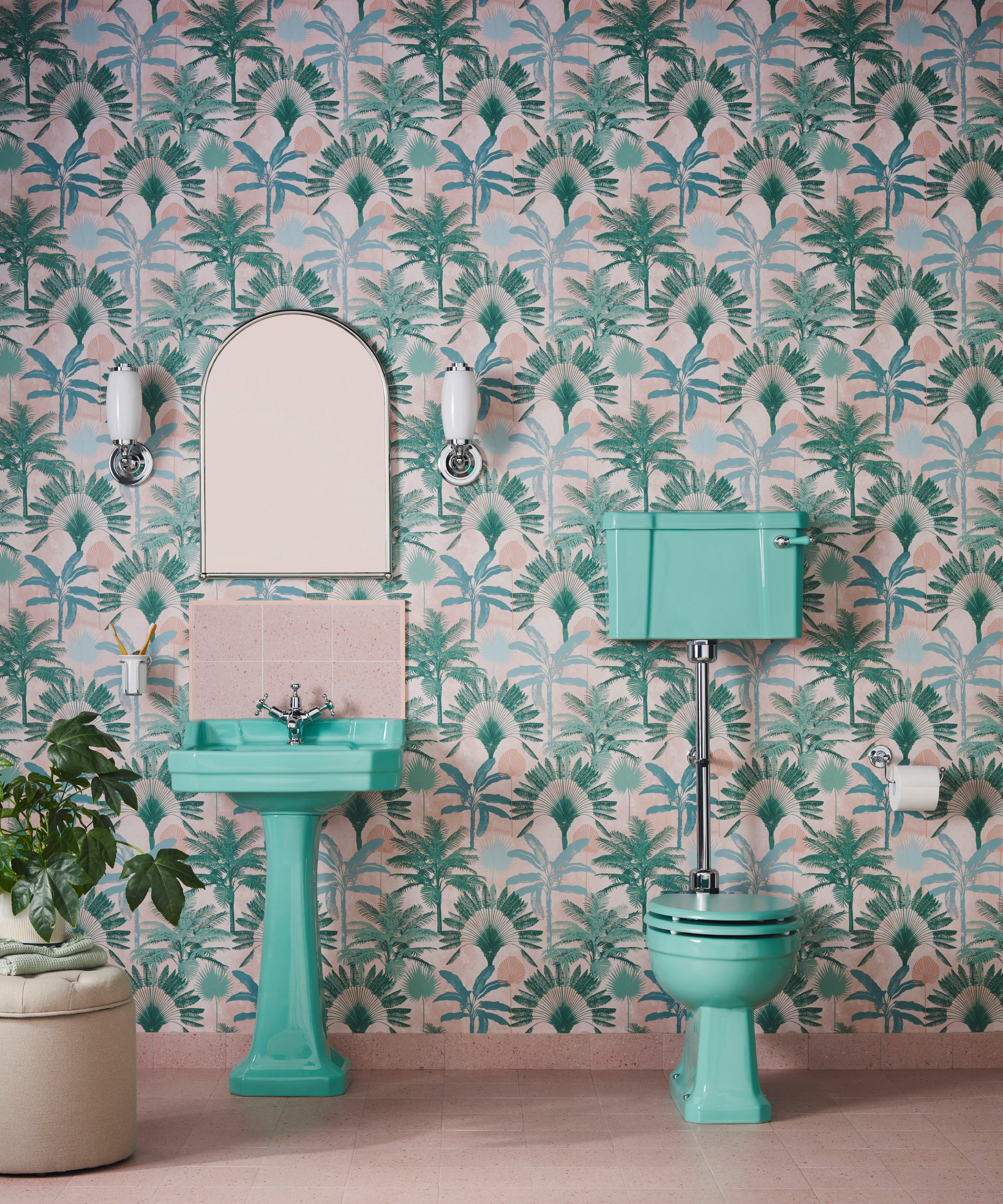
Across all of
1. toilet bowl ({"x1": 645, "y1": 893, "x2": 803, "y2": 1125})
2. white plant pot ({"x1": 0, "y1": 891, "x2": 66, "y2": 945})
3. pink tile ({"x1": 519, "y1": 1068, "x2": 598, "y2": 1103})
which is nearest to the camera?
white plant pot ({"x1": 0, "y1": 891, "x2": 66, "y2": 945})

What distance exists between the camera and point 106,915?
3178mm

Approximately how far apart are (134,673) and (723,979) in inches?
68.4

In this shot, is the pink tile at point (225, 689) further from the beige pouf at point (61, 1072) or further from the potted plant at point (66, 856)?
the beige pouf at point (61, 1072)

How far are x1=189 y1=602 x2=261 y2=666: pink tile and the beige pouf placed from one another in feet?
3.26

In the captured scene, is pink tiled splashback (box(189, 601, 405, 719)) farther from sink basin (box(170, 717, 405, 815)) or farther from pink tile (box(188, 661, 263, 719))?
sink basin (box(170, 717, 405, 815))

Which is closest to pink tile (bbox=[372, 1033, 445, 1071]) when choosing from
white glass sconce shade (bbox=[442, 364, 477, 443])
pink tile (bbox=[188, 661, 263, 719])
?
pink tile (bbox=[188, 661, 263, 719])

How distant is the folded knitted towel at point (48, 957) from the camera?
7.82 feet

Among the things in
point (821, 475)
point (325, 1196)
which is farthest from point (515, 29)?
point (325, 1196)

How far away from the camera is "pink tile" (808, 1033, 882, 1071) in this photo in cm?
313

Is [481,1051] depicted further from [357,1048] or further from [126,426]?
[126,426]

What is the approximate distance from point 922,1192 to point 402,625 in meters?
1.83

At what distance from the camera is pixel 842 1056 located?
10.3 ft

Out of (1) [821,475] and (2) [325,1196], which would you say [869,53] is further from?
(2) [325,1196]

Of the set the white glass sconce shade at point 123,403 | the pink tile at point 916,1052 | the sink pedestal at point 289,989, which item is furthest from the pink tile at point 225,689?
the pink tile at point 916,1052
